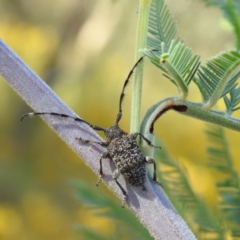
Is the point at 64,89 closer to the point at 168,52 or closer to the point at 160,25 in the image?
the point at 160,25

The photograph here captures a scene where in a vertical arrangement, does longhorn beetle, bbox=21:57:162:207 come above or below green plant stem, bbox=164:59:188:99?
below

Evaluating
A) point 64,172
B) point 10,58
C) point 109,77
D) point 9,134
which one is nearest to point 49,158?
point 64,172

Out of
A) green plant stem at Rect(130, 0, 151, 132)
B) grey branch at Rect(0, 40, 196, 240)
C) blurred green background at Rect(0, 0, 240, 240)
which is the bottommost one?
blurred green background at Rect(0, 0, 240, 240)

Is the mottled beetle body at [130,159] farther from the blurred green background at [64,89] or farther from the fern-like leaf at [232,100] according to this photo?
the blurred green background at [64,89]

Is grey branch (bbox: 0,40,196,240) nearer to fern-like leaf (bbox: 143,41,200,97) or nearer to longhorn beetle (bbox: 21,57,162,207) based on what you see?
longhorn beetle (bbox: 21,57,162,207)

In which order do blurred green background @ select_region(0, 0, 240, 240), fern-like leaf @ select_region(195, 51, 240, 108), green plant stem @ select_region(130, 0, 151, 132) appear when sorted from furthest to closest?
1. blurred green background @ select_region(0, 0, 240, 240)
2. green plant stem @ select_region(130, 0, 151, 132)
3. fern-like leaf @ select_region(195, 51, 240, 108)

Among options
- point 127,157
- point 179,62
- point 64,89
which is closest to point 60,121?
point 127,157

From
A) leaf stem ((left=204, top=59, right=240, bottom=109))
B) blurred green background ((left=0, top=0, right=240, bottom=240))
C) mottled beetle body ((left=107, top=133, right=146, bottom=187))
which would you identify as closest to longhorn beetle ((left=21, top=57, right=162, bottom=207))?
mottled beetle body ((left=107, top=133, right=146, bottom=187))

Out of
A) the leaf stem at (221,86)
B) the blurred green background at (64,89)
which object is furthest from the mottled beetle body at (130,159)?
the blurred green background at (64,89)
